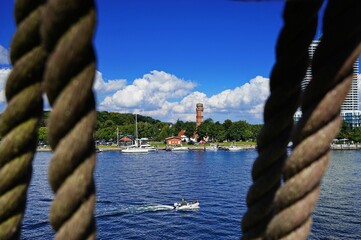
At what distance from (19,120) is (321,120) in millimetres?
878

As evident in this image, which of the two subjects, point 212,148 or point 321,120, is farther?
point 212,148

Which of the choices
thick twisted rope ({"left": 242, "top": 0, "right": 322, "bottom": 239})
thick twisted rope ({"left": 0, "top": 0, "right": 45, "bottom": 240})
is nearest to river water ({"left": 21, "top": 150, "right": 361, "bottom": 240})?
thick twisted rope ({"left": 242, "top": 0, "right": 322, "bottom": 239})

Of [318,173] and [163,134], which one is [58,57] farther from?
[163,134]

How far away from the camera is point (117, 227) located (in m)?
23.8

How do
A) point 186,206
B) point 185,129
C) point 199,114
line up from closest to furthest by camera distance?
1. point 186,206
2. point 185,129
3. point 199,114

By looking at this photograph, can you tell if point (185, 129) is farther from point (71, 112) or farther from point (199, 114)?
point (71, 112)

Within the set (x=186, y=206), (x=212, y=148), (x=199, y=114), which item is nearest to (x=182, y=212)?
(x=186, y=206)

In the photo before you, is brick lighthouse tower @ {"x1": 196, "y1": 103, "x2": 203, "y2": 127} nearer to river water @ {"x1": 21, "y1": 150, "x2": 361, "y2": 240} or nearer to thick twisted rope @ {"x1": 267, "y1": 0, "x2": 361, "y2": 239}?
river water @ {"x1": 21, "y1": 150, "x2": 361, "y2": 240}

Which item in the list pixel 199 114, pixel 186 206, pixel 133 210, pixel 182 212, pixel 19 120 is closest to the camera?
pixel 19 120

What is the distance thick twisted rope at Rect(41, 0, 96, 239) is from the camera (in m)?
0.92

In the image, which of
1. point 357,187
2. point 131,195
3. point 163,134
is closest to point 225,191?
point 131,195

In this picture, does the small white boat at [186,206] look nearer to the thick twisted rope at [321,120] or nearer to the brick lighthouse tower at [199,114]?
the thick twisted rope at [321,120]

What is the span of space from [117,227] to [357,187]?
2394 centimetres

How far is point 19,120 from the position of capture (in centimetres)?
111
